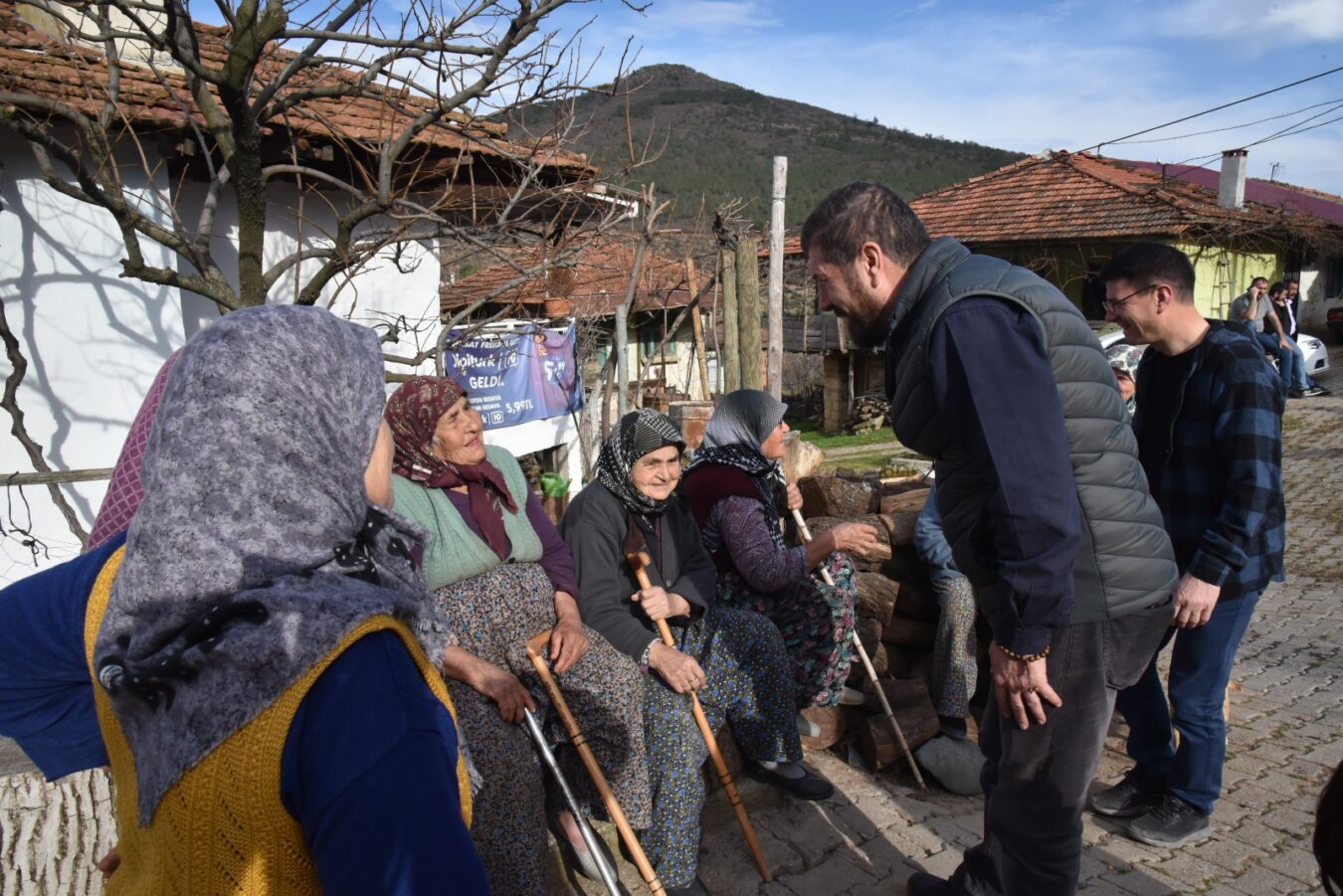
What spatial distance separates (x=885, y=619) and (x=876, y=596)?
0.41 ft

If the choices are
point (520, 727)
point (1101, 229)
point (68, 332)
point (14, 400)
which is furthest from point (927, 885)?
point (1101, 229)

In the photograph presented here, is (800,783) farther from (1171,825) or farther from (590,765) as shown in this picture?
(1171,825)

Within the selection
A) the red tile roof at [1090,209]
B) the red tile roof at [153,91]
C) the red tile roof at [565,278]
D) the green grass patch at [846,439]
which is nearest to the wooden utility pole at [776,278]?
the red tile roof at [565,278]

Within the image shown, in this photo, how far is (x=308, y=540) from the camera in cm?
100

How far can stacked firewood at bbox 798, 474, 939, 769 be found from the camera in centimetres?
360

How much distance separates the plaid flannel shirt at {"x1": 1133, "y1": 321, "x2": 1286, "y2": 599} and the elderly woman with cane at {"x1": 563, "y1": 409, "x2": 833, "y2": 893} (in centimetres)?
150

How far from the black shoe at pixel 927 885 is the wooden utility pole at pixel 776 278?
4.04m

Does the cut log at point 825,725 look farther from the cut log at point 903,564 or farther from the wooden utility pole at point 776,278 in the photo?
the wooden utility pole at point 776,278

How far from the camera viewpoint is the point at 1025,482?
181 cm

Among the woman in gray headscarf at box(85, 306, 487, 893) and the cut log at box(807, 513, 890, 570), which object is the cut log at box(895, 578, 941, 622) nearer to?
the cut log at box(807, 513, 890, 570)

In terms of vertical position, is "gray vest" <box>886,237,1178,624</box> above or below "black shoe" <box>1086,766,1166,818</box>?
above

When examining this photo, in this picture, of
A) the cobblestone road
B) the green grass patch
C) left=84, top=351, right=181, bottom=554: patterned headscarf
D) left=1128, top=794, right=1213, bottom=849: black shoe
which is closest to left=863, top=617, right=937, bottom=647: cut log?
the cobblestone road

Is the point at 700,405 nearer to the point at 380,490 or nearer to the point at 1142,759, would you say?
the point at 1142,759

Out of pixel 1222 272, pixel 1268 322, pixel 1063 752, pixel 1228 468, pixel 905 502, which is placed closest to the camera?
pixel 1063 752
